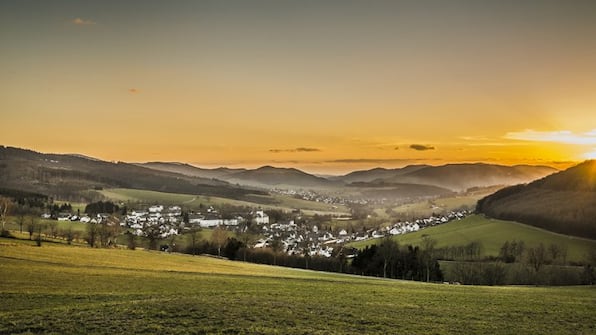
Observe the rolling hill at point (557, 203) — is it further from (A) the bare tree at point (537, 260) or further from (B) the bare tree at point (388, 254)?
(B) the bare tree at point (388, 254)

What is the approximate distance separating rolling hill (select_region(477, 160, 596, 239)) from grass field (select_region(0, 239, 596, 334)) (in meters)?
108

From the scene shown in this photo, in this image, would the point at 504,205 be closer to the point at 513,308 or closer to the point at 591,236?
the point at 591,236

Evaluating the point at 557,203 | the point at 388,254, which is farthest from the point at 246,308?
the point at 557,203

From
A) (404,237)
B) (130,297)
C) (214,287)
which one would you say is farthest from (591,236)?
(130,297)

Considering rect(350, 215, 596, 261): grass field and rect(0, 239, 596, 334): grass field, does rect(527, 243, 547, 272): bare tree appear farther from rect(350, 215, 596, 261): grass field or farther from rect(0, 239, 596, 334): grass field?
rect(0, 239, 596, 334): grass field

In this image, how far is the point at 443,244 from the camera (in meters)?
140

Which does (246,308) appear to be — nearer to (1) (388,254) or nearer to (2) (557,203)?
(1) (388,254)

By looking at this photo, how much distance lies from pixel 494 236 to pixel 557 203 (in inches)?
1209

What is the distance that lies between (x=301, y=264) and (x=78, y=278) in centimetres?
7189

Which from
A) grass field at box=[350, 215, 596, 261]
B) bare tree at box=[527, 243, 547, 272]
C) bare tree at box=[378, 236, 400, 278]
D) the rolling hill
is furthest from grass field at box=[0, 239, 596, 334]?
the rolling hill

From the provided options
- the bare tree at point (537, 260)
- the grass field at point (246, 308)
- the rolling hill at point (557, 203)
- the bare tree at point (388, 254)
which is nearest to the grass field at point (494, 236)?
the rolling hill at point (557, 203)

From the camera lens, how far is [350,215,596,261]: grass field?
120375 mm

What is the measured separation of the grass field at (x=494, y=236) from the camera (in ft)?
395

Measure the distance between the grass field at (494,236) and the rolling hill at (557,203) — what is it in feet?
14.0
